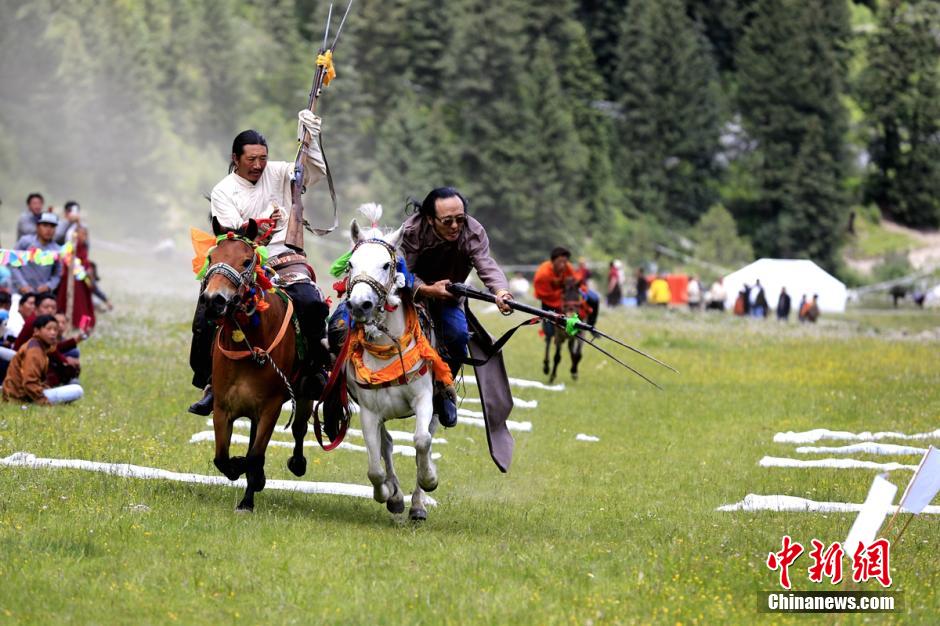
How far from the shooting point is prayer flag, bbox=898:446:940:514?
33.0 ft

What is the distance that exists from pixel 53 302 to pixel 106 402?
63.5 inches

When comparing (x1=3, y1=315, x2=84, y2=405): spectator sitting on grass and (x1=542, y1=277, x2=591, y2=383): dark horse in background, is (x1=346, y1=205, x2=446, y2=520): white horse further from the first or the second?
(x1=542, y1=277, x2=591, y2=383): dark horse in background

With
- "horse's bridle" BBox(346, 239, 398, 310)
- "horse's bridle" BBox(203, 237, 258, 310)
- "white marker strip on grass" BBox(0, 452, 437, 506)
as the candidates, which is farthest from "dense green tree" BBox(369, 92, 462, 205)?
"horse's bridle" BBox(346, 239, 398, 310)

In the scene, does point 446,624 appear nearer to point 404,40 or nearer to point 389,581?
point 389,581

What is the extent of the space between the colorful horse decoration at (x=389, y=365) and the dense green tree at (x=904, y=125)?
115 m

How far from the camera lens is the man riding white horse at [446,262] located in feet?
41.1

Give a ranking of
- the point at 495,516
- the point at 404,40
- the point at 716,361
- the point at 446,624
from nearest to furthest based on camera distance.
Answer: the point at 446,624, the point at 495,516, the point at 716,361, the point at 404,40

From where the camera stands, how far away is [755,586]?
33.3ft

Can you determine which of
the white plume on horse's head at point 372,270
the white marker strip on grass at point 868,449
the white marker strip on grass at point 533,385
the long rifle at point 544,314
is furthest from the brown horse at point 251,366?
the white marker strip on grass at point 533,385

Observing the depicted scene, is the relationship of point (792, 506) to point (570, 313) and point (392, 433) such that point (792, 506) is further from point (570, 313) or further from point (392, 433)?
point (570, 313)

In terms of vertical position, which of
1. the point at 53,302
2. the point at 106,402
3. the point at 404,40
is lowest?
the point at 106,402

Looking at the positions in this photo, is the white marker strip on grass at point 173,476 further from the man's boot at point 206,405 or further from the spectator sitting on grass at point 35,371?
the spectator sitting on grass at point 35,371

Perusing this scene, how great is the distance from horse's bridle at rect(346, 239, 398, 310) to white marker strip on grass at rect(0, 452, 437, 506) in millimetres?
2929

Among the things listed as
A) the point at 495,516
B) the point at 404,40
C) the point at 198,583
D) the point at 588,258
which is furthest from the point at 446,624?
the point at 404,40
